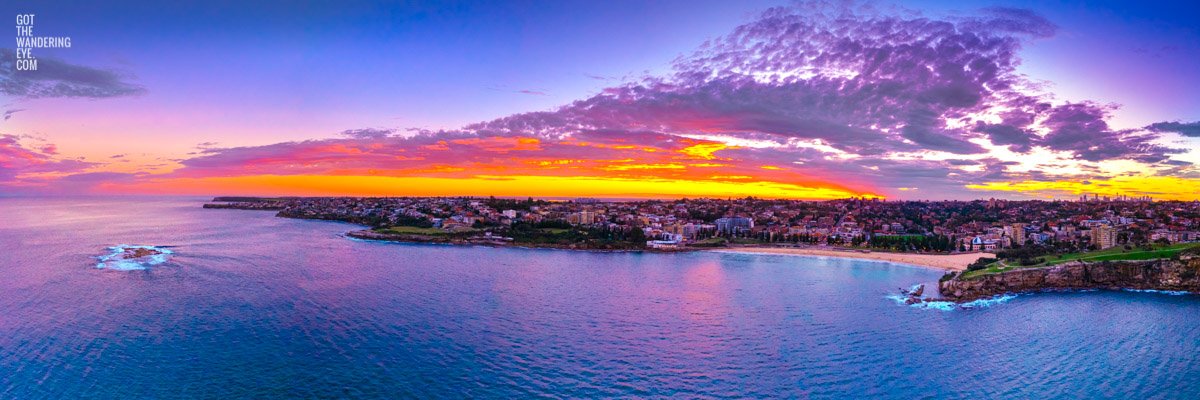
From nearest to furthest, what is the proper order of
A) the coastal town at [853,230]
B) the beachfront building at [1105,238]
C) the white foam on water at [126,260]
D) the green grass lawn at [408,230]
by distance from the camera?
the white foam on water at [126,260] < the beachfront building at [1105,238] < the coastal town at [853,230] < the green grass lawn at [408,230]

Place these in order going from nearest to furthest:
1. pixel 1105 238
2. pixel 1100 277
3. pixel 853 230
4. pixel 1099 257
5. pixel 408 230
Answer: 1. pixel 1100 277
2. pixel 1099 257
3. pixel 1105 238
4. pixel 408 230
5. pixel 853 230

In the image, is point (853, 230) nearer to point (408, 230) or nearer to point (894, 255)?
point (894, 255)

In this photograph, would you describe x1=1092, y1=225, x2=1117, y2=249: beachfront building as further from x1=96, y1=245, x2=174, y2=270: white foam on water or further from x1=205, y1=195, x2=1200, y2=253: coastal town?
x1=96, y1=245, x2=174, y2=270: white foam on water

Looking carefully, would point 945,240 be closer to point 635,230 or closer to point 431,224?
point 635,230

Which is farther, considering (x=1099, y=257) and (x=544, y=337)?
(x=1099, y=257)

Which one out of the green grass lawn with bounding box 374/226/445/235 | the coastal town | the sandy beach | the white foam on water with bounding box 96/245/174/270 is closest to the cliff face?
the sandy beach

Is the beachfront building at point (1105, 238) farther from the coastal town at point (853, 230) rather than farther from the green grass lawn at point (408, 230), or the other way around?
the green grass lawn at point (408, 230)

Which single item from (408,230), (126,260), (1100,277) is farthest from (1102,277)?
(126,260)

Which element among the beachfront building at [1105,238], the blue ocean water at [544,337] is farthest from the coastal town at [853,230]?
the blue ocean water at [544,337]
